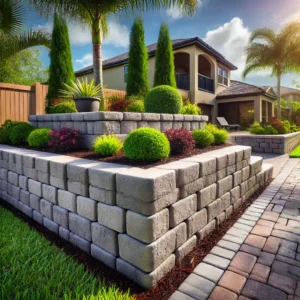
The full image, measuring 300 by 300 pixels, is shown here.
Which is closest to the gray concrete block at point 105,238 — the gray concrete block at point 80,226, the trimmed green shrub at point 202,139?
the gray concrete block at point 80,226

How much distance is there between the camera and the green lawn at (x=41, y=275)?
5.92 feet

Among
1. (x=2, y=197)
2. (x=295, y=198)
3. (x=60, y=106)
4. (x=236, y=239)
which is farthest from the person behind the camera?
(x=60, y=106)

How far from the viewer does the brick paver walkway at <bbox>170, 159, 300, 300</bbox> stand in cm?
190

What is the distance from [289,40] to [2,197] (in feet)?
65.4

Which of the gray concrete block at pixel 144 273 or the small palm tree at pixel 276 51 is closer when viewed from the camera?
the gray concrete block at pixel 144 273

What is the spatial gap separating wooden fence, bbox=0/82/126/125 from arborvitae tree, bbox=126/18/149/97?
386 cm

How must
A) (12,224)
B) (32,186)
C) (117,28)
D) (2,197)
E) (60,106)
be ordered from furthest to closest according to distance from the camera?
(117,28)
(60,106)
(2,197)
(32,186)
(12,224)

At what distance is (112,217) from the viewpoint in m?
2.22

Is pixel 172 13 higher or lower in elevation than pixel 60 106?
higher

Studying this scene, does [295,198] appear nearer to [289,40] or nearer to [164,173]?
[164,173]

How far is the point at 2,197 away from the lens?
4441 millimetres

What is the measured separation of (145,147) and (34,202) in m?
1.94

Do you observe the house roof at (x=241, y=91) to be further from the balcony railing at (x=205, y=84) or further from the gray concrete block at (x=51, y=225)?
the gray concrete block at (x=51, y=225)

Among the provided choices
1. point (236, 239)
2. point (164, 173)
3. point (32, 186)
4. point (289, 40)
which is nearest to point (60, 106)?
point (32, 186)
